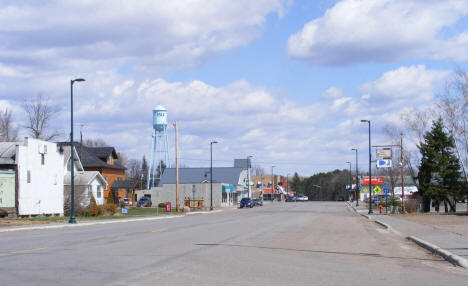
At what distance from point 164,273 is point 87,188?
41.6 meters

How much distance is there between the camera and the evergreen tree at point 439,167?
176 feet

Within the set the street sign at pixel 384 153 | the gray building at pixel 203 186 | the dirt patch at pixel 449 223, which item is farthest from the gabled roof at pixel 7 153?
the gray building at pixel 203 186

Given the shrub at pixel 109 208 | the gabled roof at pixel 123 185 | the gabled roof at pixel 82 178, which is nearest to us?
the shrub at pixel 109 208

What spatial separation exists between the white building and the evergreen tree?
35.0m

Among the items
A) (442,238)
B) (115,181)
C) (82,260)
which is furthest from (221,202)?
(82,260)

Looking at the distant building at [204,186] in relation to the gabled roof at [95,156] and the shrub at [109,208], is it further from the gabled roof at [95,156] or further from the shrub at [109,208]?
the shrub at [109,208]

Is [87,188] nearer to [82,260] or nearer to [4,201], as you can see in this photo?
[4,201]

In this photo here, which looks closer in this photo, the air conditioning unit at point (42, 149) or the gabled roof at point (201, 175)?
the air conditioning unit at point (42, 149)

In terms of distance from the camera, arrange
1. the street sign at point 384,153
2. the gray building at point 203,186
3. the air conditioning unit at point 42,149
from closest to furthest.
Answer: the air conditioning unit at point 42,149
the street sign at point 384,153
the gray building at point 203,186

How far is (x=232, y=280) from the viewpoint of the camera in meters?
10.4

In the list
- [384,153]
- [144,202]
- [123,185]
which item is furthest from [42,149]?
[123,185]

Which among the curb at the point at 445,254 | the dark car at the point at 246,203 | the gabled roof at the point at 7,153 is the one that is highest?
Answer: the gabled roof at the point at 7,153

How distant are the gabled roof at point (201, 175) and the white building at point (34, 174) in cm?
4900

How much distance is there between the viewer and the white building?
3750 cm
